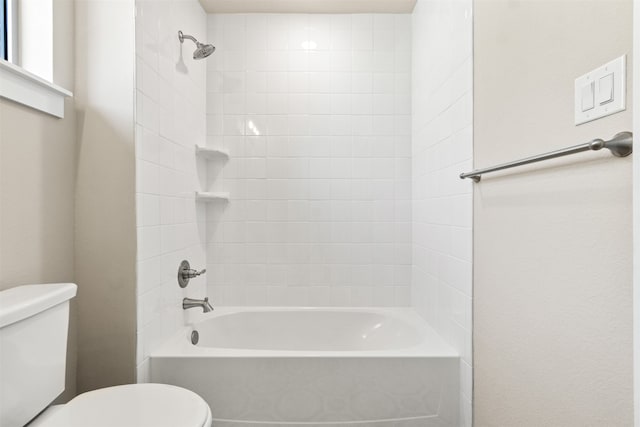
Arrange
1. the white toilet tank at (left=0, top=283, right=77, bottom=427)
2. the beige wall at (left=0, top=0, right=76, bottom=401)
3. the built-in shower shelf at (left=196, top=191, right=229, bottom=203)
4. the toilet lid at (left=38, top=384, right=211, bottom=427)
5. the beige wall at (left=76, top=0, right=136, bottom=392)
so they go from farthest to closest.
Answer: the built-in shower shelf at (left=196, top=191, right=229, bottom=203)
the beige wall at (left=76, top=0, right=136, bottom=392)
the beige wall at (left=0, top=0, right=76, bottom=401)
the toilet lid at (left=38, top=384, right=211, bottom=427)
the white toilet tank at (left=0, top=283, right=77, bottom=427)

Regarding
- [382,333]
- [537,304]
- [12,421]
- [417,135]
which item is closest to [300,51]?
[417,135]

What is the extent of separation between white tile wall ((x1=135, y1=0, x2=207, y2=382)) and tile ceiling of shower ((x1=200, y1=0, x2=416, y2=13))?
154 millimetres

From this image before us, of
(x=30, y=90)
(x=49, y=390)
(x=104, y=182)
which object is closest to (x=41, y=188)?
(x=104, y=182)

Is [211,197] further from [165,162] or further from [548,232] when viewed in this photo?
[548,232]

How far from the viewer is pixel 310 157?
240 centimetres

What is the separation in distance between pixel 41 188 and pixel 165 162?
54cm

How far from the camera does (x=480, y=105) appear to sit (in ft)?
4.62

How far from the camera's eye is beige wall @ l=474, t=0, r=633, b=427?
80 centimetres

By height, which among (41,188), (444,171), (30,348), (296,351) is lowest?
(296,351)

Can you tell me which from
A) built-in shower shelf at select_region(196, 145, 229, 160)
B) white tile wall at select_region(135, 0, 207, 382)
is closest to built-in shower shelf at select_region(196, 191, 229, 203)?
white tile wall at select_region(135, 0, 207, 382)

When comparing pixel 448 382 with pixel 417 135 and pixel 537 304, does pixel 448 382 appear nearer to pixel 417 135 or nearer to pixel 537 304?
pixel 537 304

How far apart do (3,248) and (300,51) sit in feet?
6.12

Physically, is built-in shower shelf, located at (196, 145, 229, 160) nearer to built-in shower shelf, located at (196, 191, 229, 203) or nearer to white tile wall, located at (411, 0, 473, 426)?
built-in shower shelf, located at (196, 191, 229, 203)

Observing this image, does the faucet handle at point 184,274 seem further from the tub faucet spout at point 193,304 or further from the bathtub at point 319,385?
the bathtub at point 319,385
